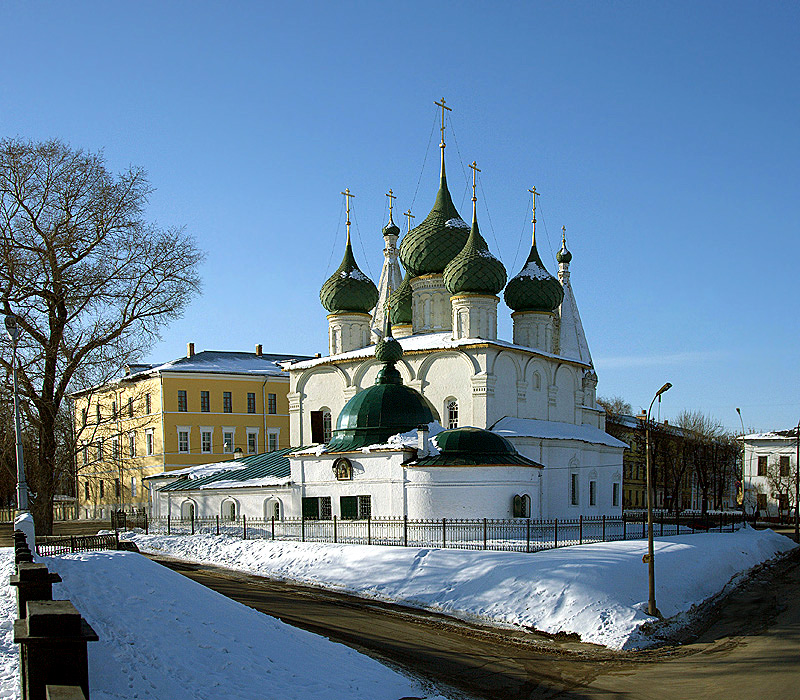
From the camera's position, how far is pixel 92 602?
454 inches

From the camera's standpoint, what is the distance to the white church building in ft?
89.7

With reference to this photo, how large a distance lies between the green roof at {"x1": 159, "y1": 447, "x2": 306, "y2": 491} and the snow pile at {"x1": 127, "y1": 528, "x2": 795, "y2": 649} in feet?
24.8

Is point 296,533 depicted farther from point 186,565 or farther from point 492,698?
point 492,698

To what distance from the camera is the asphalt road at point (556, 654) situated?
39.8 feet

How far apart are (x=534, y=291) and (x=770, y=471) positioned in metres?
29.7

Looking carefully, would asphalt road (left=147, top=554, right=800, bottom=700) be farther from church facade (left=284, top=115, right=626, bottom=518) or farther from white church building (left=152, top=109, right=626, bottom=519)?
church facade (left=284, top=115, right=626, bottom=518)

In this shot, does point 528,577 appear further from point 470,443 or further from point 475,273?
point 475,273

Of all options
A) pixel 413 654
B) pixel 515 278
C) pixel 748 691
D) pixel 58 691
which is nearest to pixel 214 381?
pixel 515 278

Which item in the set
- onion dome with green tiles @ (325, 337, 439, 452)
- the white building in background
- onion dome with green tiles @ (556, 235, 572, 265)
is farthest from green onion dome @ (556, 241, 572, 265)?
the white building in background

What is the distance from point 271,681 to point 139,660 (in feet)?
5.22

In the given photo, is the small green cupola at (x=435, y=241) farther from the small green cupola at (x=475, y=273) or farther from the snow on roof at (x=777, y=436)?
the snow on roof at (x=777, y=436)

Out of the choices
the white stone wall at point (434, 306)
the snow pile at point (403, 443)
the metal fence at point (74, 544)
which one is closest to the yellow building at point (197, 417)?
the white stone wall at point (434, 306)

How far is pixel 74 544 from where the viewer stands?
52.4ft

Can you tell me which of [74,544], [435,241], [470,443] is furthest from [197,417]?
[74,544]
